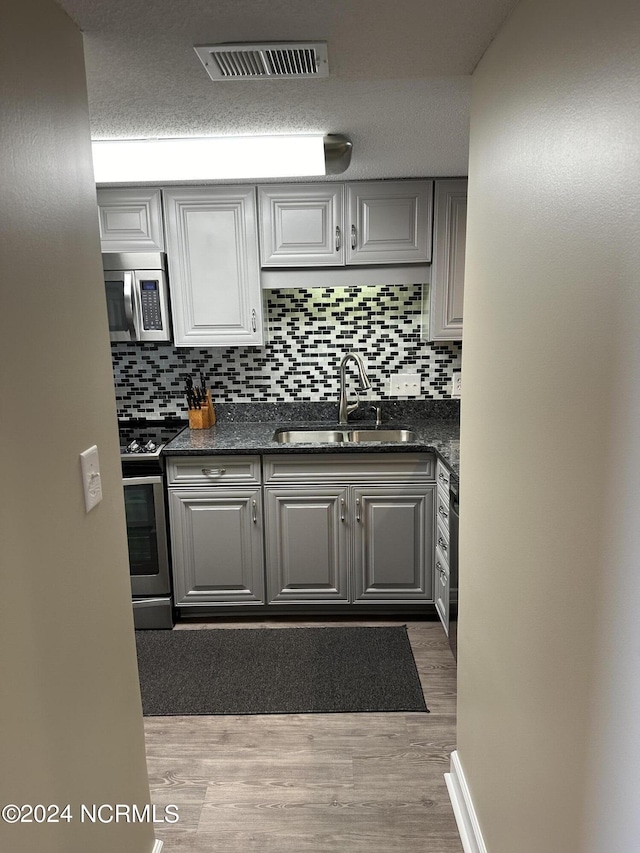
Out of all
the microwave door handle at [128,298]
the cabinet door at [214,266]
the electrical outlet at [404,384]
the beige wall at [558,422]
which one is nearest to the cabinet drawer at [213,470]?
the cabinet door at [214,266]

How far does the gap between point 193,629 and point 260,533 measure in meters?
0.62

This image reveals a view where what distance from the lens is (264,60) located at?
1.47m

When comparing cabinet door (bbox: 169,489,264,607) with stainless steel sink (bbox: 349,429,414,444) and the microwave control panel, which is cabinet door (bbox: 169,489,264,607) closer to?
stainless steel sink (bbox: 349,429,414,444)

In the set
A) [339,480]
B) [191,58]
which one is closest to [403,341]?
[339,480]

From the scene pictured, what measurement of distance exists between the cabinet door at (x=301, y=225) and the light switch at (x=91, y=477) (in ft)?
6.62

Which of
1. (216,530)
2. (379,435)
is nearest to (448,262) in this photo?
(379,435)

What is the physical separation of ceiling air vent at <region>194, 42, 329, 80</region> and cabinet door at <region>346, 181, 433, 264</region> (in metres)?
1.57

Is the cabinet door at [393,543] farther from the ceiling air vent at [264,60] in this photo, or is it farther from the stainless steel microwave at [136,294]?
the ceiling air vent at [264,60]

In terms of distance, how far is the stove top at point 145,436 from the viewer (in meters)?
3.05

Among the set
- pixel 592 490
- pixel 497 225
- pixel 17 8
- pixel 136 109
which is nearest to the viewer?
pixel 592 490

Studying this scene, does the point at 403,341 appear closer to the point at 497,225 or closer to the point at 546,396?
the point at 497,225

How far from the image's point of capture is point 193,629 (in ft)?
10.5

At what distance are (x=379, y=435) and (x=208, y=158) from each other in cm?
172

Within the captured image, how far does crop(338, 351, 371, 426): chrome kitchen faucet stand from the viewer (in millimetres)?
3402
